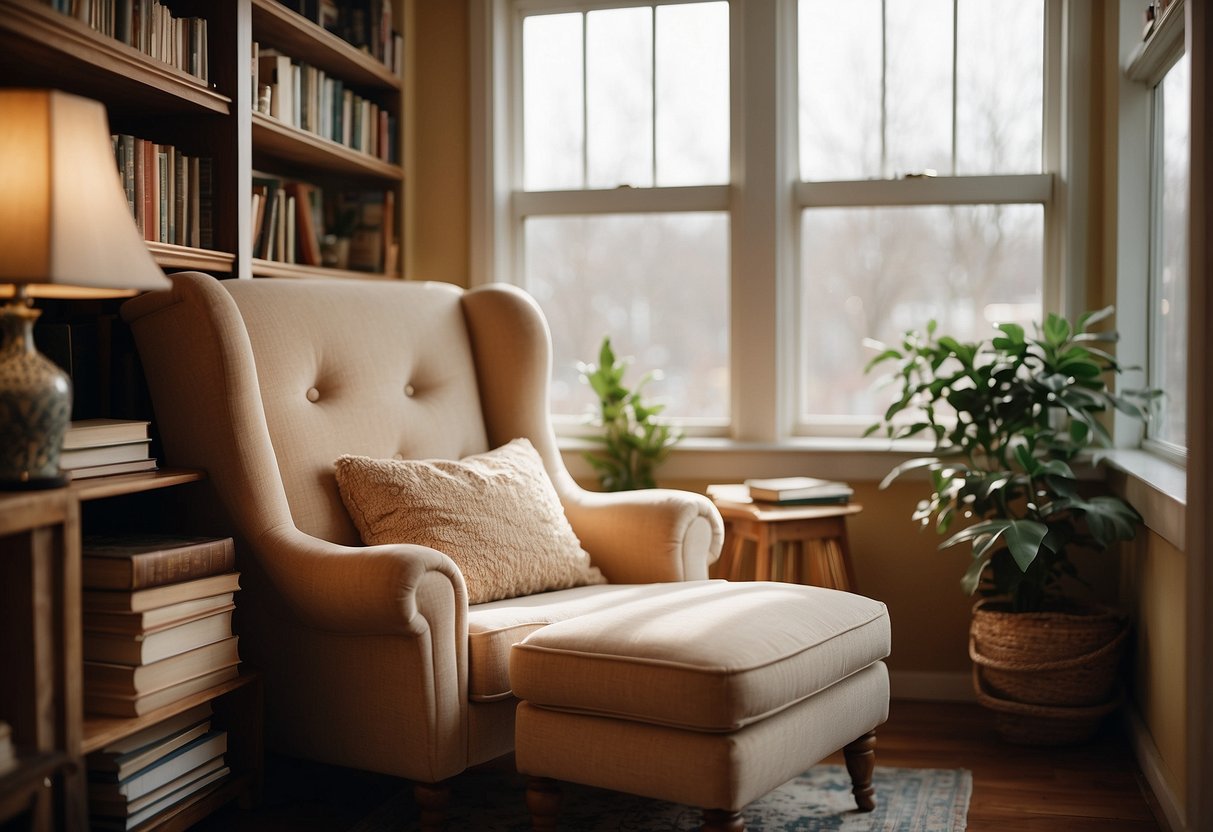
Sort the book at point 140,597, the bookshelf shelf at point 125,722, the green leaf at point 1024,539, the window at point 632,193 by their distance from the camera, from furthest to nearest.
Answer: the window at point 632,193 < the green leaf at point 1024,539 < the book at point 140,597 < the bookshelf shelf at point 125,722

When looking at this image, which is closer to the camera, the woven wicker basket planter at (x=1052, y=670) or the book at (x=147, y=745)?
the book at (x=147, y=745)

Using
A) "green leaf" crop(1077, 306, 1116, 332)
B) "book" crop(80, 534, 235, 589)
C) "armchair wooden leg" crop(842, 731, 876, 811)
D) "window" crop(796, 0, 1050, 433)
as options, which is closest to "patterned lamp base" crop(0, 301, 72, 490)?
"book" crop(80, 534, 235, 589)

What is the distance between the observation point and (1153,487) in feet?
8.10

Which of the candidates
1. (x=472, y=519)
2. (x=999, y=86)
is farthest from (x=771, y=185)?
(x=472, y=519)

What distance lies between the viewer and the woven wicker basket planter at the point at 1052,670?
270 centimetres

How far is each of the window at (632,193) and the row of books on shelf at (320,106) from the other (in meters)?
0.45

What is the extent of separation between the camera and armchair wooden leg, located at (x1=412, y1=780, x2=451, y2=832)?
2.10 meters

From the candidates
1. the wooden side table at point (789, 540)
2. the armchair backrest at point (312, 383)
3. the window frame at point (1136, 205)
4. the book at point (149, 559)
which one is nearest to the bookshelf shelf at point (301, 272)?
the armchair backrest at point (312, 383)

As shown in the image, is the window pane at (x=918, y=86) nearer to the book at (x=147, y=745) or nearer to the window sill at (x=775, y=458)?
the window sill at (x=775, y=458)

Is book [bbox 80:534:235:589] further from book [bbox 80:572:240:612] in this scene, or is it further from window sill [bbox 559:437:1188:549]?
window sill [bbox 559:437:1188:549]

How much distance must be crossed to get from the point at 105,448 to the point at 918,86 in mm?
2410

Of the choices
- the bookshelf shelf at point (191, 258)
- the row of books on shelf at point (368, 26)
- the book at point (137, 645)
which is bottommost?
the book at point (137, 645)

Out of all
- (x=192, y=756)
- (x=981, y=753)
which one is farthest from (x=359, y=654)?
(x=981, y=753)

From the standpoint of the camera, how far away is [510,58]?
3545mm
